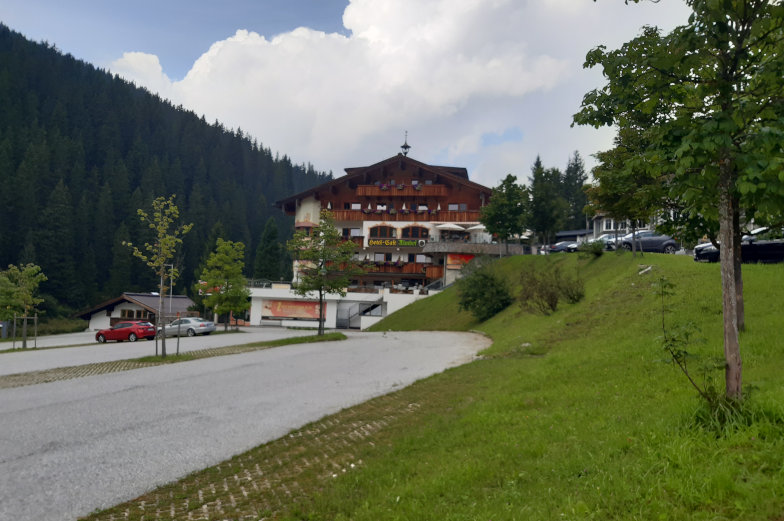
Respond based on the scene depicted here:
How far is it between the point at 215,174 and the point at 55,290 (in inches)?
3095

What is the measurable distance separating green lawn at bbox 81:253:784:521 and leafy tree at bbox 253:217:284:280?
265ft

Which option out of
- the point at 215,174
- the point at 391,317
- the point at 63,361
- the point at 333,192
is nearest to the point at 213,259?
the point at 391,317

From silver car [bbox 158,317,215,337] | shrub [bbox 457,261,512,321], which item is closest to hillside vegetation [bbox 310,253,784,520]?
shrub [bbox 457,261,512,321]

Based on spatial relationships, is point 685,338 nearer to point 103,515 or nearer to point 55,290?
point 103,515

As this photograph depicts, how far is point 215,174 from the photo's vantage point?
153875 mm

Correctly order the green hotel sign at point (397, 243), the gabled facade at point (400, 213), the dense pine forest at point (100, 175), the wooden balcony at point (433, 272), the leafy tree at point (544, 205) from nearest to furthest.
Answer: the leafy tree at point (544, 205)
the wooden balcony at point (433, 272)
the gabled facade at point (400, 213)
the green hotel sign at point (397, 243)
the dense pine forest at point (100, 175)

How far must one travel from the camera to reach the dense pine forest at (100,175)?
8931cm

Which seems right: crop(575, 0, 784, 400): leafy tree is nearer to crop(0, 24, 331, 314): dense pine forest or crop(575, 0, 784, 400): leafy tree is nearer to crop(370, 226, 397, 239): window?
crop(370, 226, 397, 239): window

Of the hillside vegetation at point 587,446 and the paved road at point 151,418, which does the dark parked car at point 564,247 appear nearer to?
the paved road at point 151,418

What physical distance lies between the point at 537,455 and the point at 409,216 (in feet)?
186

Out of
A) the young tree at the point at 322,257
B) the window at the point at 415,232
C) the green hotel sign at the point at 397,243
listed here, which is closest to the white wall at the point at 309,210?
the green hotel sign at the point at 397,243

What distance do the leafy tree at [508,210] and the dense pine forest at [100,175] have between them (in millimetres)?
59457

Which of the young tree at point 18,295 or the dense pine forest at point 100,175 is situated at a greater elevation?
the dense pine forest at point 100,175

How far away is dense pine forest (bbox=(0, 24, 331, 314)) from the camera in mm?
89312
